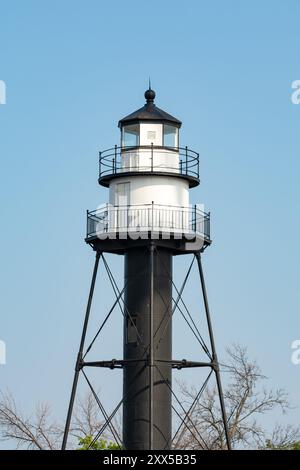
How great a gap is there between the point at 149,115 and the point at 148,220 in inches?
152

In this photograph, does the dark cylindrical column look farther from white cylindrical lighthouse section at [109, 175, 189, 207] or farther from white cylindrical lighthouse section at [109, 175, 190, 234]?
white cylindrical lighthouse section at [109, 175, 189, 207]

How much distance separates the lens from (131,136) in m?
56.5

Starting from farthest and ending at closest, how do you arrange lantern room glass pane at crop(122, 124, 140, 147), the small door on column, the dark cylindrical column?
lantern room glass pane at crop(122, 124, 140, 147), the small door on column, the dark cylindrical column

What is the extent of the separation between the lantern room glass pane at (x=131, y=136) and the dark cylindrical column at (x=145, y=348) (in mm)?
3749

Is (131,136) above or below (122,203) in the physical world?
above

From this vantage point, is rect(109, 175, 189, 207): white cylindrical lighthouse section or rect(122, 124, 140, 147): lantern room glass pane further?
rect(122, 124, 140, 147): lantern room glass pane

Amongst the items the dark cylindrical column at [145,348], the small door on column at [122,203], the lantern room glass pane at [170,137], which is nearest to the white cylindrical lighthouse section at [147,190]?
the small door on column at [122,203]

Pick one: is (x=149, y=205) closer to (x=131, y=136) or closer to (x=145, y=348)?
(x=131, y=136)

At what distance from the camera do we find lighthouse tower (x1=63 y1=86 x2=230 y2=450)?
5538 cm

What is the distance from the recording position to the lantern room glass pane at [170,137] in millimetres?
56438

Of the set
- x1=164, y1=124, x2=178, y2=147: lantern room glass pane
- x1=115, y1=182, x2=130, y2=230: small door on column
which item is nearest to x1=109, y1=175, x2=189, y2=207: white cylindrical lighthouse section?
x1=115, y1=182, x2=130, y2=230: small door on column

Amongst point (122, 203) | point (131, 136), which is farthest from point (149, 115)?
point (122, 203)

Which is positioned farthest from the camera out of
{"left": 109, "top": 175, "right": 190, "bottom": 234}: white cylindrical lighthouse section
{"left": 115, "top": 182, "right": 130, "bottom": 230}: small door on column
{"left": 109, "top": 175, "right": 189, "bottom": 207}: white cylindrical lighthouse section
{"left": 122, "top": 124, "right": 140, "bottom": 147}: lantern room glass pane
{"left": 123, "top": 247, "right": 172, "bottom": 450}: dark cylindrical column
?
{"left": 122, "top": 124, "right": 140, "bottom": 147}: lantern room glass pane

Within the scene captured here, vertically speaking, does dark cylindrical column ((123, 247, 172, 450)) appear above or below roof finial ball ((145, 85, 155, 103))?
below
